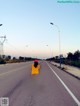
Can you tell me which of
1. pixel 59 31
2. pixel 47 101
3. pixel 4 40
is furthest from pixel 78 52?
pixel 47 101

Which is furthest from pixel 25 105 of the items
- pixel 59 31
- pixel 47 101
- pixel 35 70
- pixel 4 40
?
pixel 4 40

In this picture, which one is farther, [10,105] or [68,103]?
[68,103]

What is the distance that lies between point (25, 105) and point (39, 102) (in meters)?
0.99

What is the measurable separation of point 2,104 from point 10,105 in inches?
15.0

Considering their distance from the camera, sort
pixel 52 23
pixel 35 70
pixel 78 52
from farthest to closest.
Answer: pixel 78 52 < pixel 52 23 < pixel 35 70

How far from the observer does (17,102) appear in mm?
11680

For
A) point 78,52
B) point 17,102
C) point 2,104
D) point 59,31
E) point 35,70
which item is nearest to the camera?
point 2,104

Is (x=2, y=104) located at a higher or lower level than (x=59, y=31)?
lower

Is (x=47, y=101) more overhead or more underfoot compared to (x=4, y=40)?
more underfoot

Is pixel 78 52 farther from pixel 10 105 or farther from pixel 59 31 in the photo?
pixel 10 105

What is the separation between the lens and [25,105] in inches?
431

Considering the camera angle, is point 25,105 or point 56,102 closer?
point 25,105

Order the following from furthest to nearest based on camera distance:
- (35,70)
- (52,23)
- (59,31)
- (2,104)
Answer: (59,31) < (52,23) < (35,70) < (2,104)

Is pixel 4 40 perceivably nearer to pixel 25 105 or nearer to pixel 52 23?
pixel 52 23
